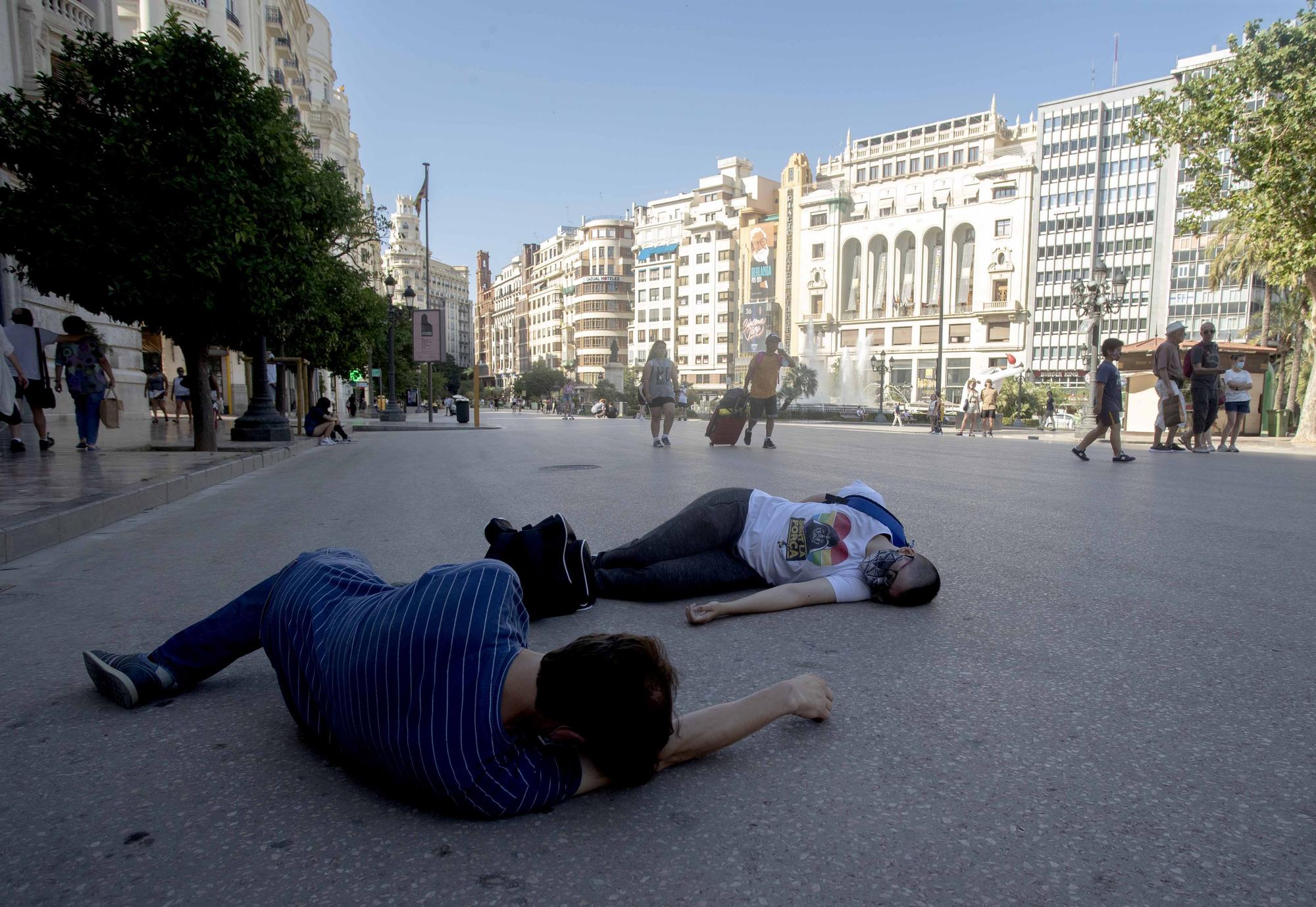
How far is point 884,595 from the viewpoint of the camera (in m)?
3.51

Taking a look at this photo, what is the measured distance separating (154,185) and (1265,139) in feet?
65.4

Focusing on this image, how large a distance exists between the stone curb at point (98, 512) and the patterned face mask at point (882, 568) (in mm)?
5111

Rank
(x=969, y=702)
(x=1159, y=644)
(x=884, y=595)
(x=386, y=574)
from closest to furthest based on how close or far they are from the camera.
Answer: (x=969, y=702)
(x=1159, y=644)
(x=884, y=595)
(x=386, y=574)

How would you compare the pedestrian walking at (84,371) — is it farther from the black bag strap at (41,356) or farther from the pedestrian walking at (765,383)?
the pedestrian walking at (765,383)

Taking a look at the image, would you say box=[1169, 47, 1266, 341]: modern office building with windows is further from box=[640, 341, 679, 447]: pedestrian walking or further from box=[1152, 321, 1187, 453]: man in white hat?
box=[640, 341, 679, 447]: pedestrian walking

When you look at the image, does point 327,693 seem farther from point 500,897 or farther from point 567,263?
point 567,263

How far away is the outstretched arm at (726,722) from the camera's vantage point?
199 cm

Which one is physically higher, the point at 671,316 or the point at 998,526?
the point at 671,316

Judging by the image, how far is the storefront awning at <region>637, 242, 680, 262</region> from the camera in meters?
115

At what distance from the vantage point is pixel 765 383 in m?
14.1

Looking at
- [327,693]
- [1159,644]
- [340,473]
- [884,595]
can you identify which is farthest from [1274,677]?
[340,473]

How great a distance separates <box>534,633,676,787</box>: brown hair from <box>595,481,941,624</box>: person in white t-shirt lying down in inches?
63.3

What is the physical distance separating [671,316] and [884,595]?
11219 centimetres

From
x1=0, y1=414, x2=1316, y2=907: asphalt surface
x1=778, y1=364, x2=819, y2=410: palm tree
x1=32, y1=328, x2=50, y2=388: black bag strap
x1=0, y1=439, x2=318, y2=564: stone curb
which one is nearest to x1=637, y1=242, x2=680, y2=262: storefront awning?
x1=778, y1=364, x2=819, y2=410: palm tree
